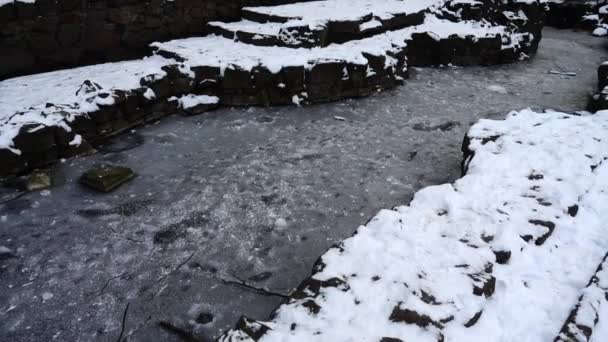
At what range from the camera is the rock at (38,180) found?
145 inches

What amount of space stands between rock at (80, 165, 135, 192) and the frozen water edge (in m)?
0.09

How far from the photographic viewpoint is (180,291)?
2.72 meters

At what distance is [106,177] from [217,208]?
1.14 m

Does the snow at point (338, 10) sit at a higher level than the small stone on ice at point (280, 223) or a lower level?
higher

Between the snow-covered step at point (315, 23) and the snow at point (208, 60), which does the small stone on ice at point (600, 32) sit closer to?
the snow at point (208, 60)

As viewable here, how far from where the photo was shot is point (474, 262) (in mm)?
2305

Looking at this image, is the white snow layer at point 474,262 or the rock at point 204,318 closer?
the white snow layer at point 474,262

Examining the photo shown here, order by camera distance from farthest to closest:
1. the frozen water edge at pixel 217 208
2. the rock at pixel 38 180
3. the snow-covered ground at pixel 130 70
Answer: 1. the snow-covered ground at pixel 130 70
2. the rock at pixel 38 180
3. the frozen water edge at pixel 217 208

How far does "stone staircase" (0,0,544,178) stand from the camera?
421 centimetres

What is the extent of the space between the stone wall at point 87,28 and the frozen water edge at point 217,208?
5.54 ft

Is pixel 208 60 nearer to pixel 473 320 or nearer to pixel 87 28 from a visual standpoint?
pixel 87 28

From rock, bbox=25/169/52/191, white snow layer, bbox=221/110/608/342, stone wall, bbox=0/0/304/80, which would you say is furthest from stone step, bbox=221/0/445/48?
white snow layer, bbox=221/110/608/342

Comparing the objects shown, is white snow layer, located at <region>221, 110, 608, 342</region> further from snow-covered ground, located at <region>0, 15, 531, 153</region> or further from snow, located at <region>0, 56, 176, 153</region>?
snow, located at <region>0, 56, 176, 153</region>

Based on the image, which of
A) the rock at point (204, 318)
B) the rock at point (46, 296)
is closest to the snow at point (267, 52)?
the rock at point (46, 296)
